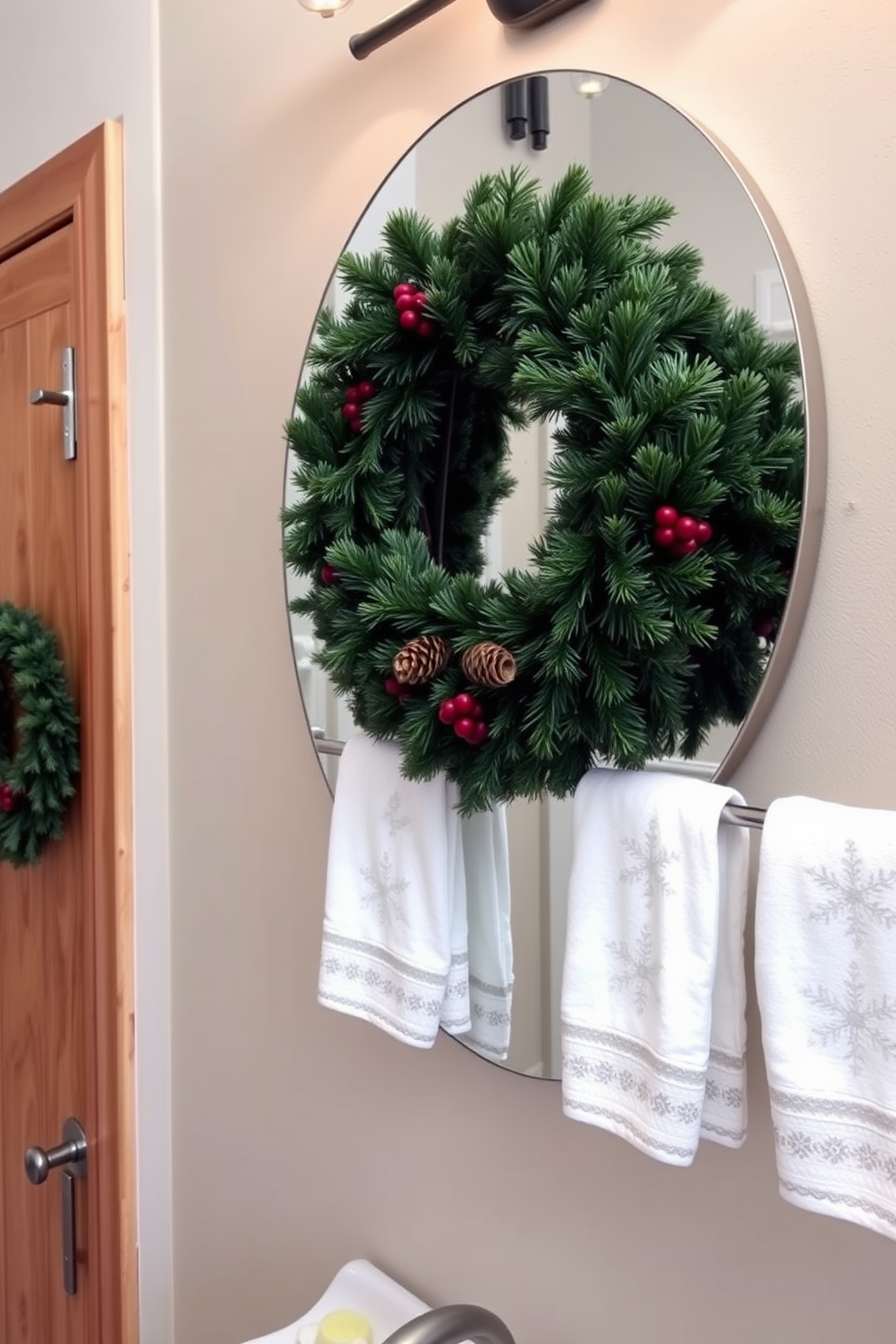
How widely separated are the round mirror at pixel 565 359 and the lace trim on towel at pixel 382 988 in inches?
3.2

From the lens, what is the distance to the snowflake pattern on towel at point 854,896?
56 centimetres

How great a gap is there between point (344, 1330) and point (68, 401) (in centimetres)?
111

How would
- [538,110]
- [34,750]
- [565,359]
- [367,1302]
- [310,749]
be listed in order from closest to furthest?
1. [565,359]
2. [538,110]
3. [367,1302]
4. [310,749]
5. [34,750]

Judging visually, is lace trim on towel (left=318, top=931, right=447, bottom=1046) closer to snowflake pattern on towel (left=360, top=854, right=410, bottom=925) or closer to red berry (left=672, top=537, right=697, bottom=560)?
snowflake pattern on towel (left=360, top=854, right=410, bottom=925)

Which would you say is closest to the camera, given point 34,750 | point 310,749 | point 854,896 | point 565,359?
point 854,896

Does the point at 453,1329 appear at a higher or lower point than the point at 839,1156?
lower

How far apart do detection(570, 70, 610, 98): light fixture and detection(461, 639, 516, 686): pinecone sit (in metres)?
0.43

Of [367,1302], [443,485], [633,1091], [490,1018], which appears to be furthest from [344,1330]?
[443,485]

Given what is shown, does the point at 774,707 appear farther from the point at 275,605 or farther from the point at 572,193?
the point at 275,605

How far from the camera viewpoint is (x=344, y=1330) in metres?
0.89

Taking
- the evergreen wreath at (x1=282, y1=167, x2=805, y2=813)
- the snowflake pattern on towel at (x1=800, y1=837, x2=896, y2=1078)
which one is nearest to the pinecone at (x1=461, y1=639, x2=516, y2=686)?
the evergreen wreath at (x1=282, y1=167, x2=805, y2=813)

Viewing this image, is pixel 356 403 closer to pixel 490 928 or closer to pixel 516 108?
pixel 516 108

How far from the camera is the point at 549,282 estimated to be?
2.25 ft

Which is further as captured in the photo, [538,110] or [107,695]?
[107,695]
